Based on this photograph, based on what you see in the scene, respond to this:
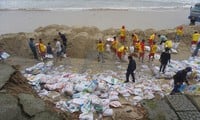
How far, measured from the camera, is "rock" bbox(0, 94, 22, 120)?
834 cm

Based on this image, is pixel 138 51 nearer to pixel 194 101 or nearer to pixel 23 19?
pixel 194 101

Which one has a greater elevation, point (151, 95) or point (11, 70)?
point (11, 70)

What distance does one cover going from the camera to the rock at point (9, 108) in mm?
8344

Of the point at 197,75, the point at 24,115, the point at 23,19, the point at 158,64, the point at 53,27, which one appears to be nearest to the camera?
the point at 24,115

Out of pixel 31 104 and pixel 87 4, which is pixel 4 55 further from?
pixel 87 4

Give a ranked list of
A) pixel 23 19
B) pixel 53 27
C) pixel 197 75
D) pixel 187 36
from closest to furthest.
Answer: pixel 197 75, pixel 187 36, pixel 53 27, pixel 23 19

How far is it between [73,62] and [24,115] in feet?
18.4

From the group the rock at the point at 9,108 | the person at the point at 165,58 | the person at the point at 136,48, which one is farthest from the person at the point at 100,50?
the rock at the point at 9,108

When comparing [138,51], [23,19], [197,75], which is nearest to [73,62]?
[138,51]

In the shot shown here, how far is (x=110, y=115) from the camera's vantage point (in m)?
9.73

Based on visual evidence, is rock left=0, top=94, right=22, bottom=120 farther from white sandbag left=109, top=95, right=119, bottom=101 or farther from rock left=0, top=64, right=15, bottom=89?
white sandbag left=109, top=95, right=119, bottom=101

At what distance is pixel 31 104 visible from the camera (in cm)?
909

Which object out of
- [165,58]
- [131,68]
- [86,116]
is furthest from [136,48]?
[86,116]

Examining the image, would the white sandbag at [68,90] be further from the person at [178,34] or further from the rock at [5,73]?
the person at [178,34]
